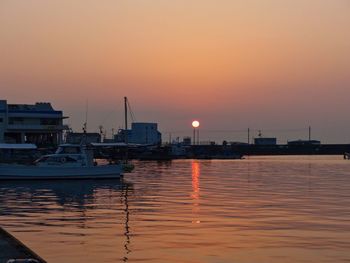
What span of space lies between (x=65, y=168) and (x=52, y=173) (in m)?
1.44

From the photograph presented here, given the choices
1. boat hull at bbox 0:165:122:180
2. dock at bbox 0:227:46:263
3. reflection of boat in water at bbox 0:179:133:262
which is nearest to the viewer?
dock at bbox 0:227:46:263

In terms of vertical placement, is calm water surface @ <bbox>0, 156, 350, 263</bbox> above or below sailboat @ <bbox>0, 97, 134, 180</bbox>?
below

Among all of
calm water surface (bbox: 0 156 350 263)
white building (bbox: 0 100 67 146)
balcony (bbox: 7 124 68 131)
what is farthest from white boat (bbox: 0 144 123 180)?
balcony (bbox: 7 124 68 131)

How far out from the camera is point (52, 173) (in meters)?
63.7

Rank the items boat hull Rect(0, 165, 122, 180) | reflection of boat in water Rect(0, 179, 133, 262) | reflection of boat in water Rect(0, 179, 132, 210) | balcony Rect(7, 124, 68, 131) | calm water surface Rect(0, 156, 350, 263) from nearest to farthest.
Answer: calm water surface Rect(0, 156, 350, 263)
reflection of boat in water Rect(0, 179, 133, 262)
reflection of boat in water Rect(0, 179, 132, 210)
boat hull Rect(0, 165, 122, 180)
balcony Rect(7, 124, 68, 131)

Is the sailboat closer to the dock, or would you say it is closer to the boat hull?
the boat hull

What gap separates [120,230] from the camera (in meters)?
25.9

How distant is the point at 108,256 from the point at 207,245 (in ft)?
13.2

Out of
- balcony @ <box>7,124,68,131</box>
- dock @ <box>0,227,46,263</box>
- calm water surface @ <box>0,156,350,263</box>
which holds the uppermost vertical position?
balcony @ <box>7,124,68,131</box>

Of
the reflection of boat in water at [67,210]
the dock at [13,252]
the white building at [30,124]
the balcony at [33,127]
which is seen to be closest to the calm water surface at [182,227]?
the reflection of boat in water at [67,210]

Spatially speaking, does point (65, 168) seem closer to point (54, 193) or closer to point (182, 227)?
point (54, 193)

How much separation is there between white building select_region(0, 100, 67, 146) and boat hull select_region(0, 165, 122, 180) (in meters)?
58.1

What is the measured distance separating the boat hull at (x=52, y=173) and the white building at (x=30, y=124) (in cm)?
5815

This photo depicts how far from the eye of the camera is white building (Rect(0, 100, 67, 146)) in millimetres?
122625
